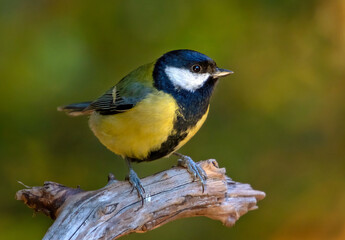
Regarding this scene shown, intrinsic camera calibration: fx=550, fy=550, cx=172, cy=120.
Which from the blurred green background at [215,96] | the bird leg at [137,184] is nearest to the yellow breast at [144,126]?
the bird leg at [137,184]

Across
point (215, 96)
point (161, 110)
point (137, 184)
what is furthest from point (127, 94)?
point (215, 96)

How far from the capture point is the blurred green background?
2982 mm

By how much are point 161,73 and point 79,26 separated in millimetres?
783

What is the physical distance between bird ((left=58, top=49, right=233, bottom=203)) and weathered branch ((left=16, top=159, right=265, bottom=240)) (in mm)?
50

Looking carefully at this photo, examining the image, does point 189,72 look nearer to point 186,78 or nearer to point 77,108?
point 186,78

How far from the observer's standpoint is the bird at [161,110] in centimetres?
233

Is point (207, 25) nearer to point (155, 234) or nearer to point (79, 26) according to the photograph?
point (79, 26)

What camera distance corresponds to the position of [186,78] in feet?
8.02

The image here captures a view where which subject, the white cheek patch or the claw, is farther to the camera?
the white cheek patch

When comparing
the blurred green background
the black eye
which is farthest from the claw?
the blurred green background

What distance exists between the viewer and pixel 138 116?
2340mm

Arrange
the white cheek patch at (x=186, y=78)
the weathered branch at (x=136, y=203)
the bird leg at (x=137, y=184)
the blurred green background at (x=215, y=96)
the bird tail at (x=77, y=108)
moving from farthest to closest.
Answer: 1. the blurred green background at (x=215, y=96)
2. the bird tail at (x=77, y=108)
3. the white cheek patch at (x=186, y=78)
4. the bird leg at (x=137, y=184)
5. the weathered branch at (x=136, y=203)

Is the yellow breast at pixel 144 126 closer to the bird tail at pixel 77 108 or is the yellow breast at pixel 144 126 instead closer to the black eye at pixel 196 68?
the black eye at pixel 196 68

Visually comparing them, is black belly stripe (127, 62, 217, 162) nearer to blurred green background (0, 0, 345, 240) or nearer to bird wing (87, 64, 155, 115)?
bird wing (87, 64, 155, 115)
